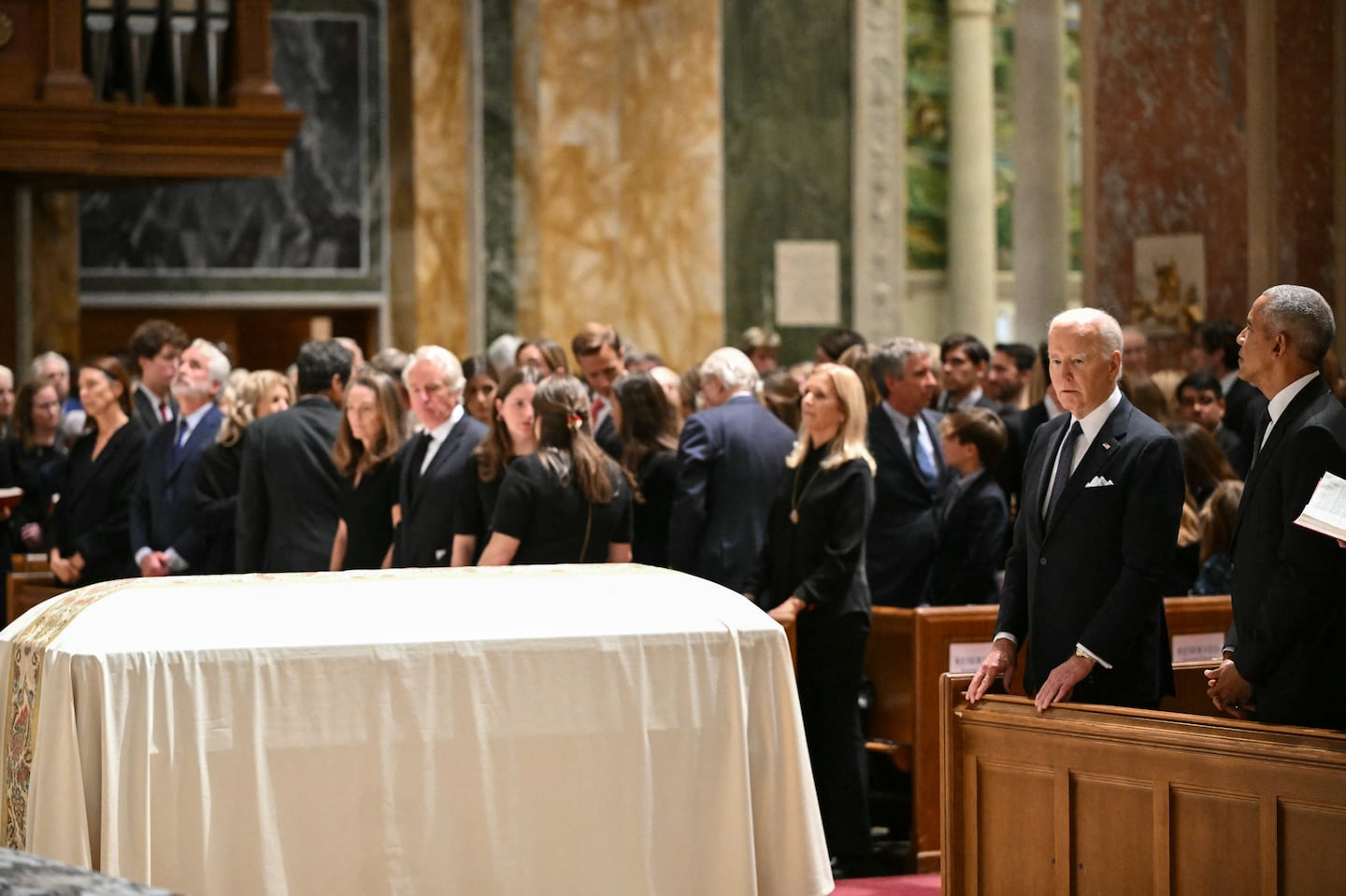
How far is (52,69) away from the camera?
40.6 feet

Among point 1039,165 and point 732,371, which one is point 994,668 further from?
point 1039,165

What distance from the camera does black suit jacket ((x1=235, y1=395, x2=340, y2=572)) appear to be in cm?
Result: 721

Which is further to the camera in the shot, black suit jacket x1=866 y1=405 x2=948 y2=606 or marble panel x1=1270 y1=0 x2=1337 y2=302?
marble panel x1=1270 y1=0 x2=1337 y2=302

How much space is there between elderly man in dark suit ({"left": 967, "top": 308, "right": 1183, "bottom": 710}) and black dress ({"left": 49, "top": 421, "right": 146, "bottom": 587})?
469 centimetres

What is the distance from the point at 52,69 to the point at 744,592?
7662mm

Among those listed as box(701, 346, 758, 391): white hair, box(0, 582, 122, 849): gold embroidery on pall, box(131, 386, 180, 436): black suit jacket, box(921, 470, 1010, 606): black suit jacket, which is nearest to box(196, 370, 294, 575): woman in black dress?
box(131, 386, 180, 436): black suit jacket

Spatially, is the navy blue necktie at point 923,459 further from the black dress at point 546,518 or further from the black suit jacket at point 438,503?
the black suit jacket at point 438,503

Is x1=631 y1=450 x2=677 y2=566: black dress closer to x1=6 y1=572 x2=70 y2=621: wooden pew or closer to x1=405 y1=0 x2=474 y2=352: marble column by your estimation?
x1=6 y1=572 x2=70 y2=621: wooden pew

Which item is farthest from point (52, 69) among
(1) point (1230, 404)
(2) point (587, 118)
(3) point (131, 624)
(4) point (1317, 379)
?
(4) point (1317, 379)

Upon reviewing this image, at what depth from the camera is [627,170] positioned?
47.3ft

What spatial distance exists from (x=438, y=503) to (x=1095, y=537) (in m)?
2.76

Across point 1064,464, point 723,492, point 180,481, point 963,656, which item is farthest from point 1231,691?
point 180,481

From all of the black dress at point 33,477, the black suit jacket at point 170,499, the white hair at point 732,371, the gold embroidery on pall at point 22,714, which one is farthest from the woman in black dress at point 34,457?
the gold embroidery on pall at point 22,714

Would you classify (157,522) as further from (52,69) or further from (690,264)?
(690,264)
